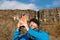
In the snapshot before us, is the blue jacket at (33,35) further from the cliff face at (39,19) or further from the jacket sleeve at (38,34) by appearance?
the cliff face at (39,19)

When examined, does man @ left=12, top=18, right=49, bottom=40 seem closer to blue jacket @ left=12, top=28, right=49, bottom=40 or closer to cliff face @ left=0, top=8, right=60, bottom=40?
blue jacket @ left=12, top=28, right=49, bottom=40

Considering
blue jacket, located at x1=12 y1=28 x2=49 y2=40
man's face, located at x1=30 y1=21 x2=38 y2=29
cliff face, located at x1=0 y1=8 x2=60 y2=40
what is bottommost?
cliff face, located at x1=0 y1=8 x2=60 y2=40

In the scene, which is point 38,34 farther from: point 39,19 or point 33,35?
point 39,19

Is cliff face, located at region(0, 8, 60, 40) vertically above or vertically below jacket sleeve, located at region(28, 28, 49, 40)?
below

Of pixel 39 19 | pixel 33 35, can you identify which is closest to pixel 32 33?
pixel 33 35

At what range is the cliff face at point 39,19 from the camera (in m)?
13.3

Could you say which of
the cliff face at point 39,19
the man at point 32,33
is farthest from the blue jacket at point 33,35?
the cliff face at point 39,19

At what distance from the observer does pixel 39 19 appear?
50.4 feet

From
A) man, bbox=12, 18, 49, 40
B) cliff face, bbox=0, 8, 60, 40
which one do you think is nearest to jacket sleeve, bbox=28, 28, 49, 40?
man, bbox=12, 18, 49, 40

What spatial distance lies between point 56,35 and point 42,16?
249 centimetres

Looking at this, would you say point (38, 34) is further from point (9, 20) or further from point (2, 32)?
point (9, 20)

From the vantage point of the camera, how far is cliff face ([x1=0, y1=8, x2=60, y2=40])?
13.3 metres

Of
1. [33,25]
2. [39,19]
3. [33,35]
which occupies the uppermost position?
[33,25]

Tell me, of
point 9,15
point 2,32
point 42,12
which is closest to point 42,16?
point 42,12
